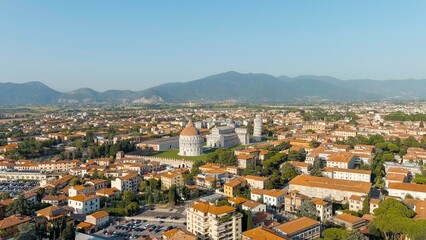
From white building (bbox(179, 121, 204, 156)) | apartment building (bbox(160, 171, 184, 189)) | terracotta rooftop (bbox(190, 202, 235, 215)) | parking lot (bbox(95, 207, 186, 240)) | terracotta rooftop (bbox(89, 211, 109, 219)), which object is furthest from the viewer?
white building (bbox(179, 121, 204, 156))

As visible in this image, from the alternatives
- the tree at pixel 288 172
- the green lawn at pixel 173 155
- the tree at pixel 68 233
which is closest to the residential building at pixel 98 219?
the tree at pixel 68 233

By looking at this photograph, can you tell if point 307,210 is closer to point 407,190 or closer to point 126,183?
point 407,190

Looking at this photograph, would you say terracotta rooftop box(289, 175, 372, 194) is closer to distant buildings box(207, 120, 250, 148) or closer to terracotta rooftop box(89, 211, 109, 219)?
terracotta rooftop box(89, 211, 109, 219)

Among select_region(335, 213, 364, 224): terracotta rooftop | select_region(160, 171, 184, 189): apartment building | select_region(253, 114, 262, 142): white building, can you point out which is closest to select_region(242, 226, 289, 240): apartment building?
select_region(335, 213, 364, 224): terracotta rooftop

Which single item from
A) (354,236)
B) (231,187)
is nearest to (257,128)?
(231,187)

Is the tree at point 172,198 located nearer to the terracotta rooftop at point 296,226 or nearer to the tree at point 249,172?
the tree at point 249,172

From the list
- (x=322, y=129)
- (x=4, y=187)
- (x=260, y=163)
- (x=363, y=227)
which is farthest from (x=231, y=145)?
(x=363, y=227)
